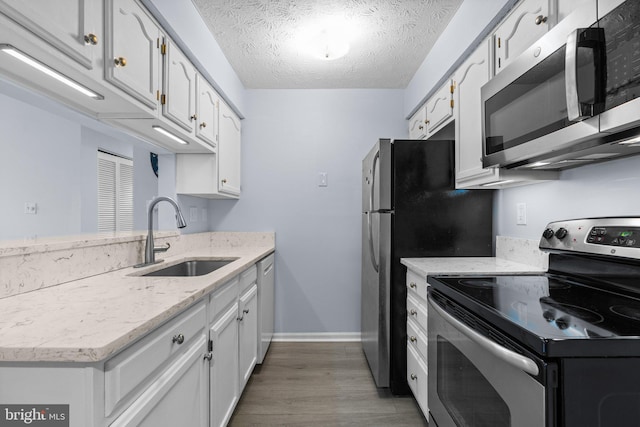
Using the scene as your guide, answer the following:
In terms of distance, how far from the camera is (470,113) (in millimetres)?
1797

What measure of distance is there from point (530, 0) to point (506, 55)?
0.23 meters

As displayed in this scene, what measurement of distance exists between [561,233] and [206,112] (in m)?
2.17

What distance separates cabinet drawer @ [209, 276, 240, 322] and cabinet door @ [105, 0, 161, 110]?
92 centimetres

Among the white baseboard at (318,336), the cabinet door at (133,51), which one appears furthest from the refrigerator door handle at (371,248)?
the cabinet door at (133,51)

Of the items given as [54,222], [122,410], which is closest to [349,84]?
[54,222]

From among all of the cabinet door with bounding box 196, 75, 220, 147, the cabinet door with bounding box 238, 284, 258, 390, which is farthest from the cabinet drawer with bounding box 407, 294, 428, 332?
→ the cabinet door with bounding box 196, 75, 220, 147

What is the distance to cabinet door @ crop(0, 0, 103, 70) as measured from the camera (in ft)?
2.83

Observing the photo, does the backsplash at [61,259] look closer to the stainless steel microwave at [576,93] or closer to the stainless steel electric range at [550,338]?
the stainless steel electric range at [550,338]

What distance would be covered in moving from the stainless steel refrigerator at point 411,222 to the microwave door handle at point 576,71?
111 centimetres

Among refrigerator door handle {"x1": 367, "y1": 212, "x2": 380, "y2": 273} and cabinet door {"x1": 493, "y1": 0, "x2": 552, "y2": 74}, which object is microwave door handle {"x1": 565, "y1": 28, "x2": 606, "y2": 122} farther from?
refrigerator door handle {"x1": 367, "y1": 212, "x2": 380, "y2": 273}

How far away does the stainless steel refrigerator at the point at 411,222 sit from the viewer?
6.63 ft

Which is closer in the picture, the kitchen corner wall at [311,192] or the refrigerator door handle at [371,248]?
the refrigerator door handle at [371,248]

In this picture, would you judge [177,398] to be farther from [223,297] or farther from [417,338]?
[417,338]

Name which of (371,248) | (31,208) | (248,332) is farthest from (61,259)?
(371,248)
